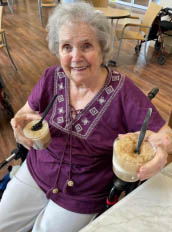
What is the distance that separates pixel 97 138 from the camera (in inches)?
41.2

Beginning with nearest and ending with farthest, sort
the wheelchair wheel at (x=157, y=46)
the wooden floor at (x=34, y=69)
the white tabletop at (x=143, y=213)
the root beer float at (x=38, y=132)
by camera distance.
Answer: the white tabletop at (x=143, y=213), the root beer float at (x=38, y=132), the wooden floor at (x=34, y=69), the wheelchair wheel at (x=157, y=46)

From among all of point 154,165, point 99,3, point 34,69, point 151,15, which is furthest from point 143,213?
point 99,3

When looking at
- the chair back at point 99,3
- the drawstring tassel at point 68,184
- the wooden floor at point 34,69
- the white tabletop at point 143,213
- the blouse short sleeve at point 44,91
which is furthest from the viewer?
the chair back at point 99,3

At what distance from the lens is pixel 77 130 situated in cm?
106

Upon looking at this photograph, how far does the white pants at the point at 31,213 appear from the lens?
0.95 m

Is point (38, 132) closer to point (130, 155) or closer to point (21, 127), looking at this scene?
point (21, 127)

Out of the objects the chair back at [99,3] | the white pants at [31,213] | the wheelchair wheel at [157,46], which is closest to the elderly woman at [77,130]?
the white pants at [31,213]

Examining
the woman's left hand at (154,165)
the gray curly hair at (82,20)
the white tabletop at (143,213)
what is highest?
the gray curly hair at (82,20)

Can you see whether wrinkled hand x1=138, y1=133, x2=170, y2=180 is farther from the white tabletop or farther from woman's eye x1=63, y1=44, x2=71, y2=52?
woman's eye x1=63, y1=44, x2=71, y2=52

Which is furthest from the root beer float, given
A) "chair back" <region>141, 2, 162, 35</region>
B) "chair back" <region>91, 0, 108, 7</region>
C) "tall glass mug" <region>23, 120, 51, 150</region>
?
"chair back" <region>91, 0, 108, 7</region>

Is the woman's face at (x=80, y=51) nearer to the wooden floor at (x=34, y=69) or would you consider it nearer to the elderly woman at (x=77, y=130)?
the elderly woman at (x=77, y=130)

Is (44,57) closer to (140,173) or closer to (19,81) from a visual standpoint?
(19,81)

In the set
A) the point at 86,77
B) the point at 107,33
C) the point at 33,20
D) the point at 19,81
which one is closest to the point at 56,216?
the point at 86,77

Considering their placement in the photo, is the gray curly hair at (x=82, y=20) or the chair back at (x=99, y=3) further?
the chair back at (x=99, y=3)
